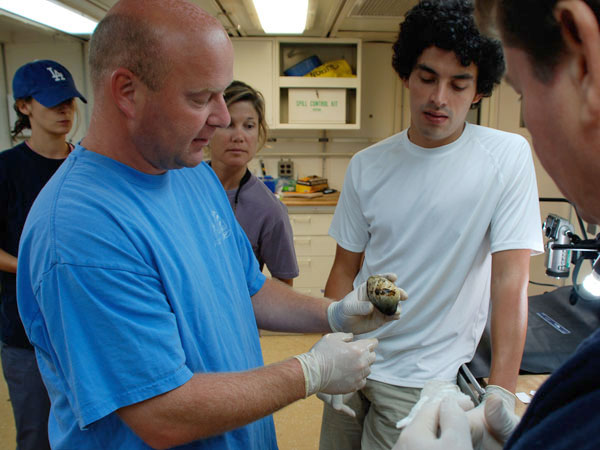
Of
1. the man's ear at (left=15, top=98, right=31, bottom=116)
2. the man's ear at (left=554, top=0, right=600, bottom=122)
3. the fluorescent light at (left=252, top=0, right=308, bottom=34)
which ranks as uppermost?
the fluorescent light at (left=252, top=0, right=308, bottom=34)

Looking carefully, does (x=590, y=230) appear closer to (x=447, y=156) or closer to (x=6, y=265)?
(x=447, y=156)

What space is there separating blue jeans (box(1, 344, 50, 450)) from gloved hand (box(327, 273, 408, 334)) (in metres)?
1.15

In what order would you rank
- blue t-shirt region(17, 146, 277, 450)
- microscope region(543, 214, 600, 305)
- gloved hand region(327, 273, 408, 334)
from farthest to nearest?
1. microscope region(543, 214, 600, 305)
2. gloved hand region(327, 273, 408, 334)
3. blue t-shirt region(17, 146, 277, 450)

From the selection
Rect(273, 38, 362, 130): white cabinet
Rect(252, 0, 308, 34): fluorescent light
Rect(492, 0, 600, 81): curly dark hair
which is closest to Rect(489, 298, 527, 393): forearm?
Rect(492, 0, 600, 81): curly dark hair

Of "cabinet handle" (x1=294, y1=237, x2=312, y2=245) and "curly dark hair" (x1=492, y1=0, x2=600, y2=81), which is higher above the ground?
"curly dark hair" (x1=492, y1=0, x2=600, y2=81)

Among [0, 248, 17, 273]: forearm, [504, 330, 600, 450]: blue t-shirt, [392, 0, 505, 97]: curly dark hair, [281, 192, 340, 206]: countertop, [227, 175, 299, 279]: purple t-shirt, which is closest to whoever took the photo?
[504, 330, 600, 450]: blue t-shirt

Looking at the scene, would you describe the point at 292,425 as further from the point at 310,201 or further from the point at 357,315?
the point at 310,201

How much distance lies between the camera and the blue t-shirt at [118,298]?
65cm

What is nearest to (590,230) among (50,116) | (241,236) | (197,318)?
(241,236)

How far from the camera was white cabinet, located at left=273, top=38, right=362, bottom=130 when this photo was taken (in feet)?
11.7

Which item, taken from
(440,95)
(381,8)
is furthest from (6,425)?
(381,8)

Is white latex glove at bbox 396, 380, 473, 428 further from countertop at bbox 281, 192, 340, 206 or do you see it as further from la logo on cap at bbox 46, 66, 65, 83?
countertop at bbox 281, 192, 340, 206

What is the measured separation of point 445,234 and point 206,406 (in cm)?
81

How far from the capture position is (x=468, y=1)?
4.13 ft
